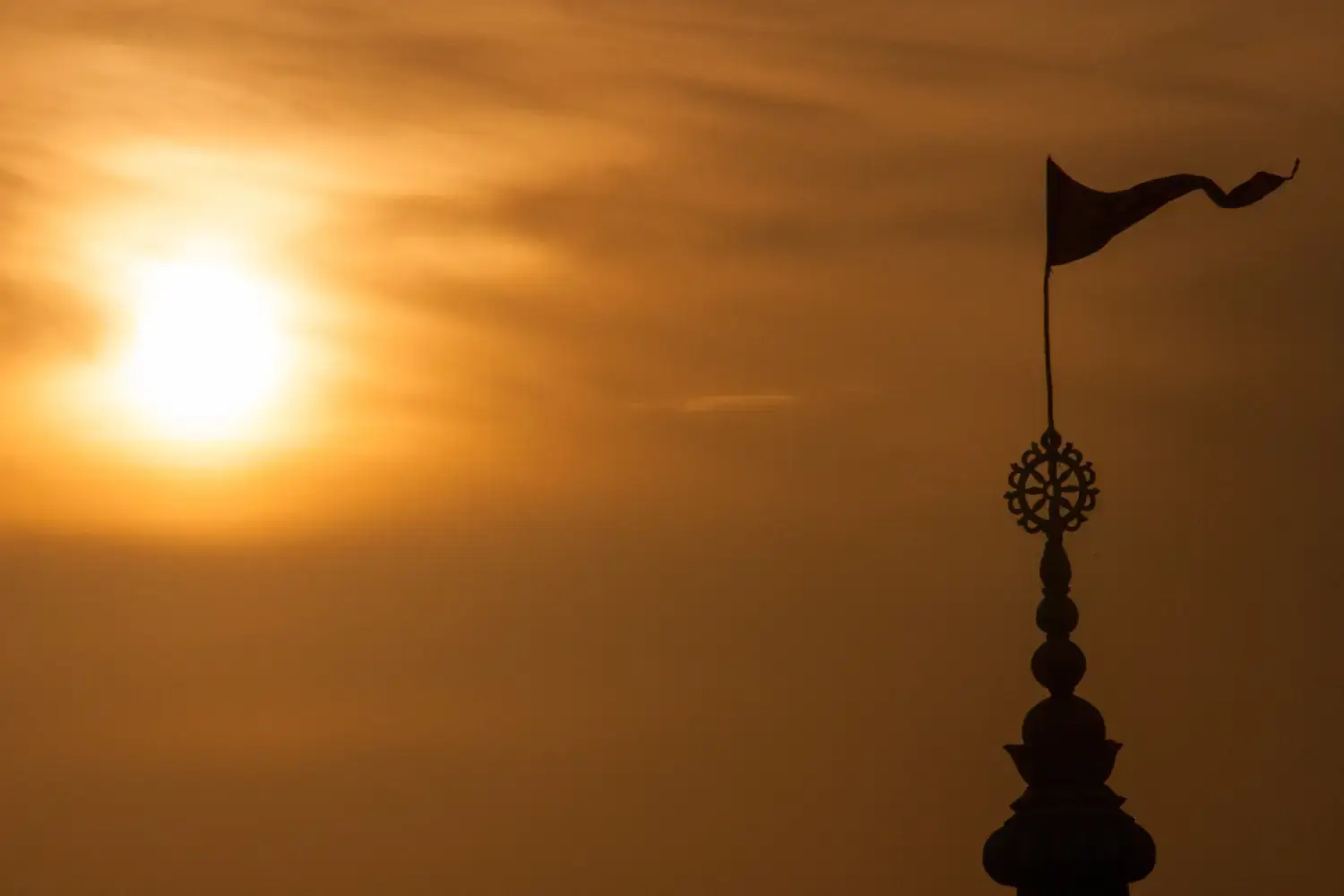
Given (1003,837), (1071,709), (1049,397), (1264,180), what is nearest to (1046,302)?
(1049,397)

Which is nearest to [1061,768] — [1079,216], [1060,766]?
[1060,766]

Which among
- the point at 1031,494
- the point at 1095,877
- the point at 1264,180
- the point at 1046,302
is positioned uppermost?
the point at 1264,180

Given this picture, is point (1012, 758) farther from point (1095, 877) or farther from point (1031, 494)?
point (1031, 494)

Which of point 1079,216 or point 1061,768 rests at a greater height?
point 1079,216

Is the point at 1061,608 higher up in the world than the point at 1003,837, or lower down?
higher up

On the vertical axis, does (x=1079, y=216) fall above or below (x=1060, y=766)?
above

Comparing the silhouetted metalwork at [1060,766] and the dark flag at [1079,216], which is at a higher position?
the dark flag at [1079,216]

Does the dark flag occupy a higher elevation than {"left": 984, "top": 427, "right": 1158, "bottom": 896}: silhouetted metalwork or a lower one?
higher

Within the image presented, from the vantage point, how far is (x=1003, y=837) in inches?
1241

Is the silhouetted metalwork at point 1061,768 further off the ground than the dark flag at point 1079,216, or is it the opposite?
the dark flag at point 1079,216

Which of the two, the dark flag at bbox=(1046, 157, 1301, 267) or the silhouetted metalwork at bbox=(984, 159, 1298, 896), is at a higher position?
the dark flag at bbox=(1046, 157, 1301, 267)

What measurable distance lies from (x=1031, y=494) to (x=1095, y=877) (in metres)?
6.40

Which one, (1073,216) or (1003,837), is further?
(1073,216)

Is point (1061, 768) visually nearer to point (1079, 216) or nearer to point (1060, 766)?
point (1060, 766)
